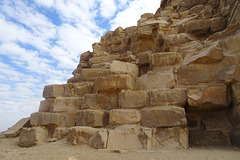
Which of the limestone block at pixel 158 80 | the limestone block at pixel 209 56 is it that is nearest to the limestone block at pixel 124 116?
→ the limestone block at pixel 158 80

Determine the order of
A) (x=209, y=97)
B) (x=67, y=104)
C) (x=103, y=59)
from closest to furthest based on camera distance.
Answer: (x=209, y=97), (x=67, y=104), (x=103, y=59)

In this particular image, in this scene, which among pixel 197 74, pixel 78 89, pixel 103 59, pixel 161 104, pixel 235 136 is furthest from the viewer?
pixel 103 59

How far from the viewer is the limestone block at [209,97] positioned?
3129mm

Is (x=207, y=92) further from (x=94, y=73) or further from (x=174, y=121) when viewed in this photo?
(x=94, y=73)

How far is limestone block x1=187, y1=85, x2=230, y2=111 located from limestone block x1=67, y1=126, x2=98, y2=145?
6.37 ft

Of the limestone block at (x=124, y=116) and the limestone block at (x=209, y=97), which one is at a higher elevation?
the limestone block at (x=209, y=97)

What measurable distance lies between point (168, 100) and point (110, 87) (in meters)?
1.26

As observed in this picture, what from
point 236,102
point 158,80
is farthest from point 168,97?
point 236,102

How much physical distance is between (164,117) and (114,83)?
4.25 ft

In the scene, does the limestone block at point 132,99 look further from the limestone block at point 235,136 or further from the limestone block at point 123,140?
the limestone block at point 235,136

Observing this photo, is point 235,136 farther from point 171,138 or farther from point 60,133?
point 60,133

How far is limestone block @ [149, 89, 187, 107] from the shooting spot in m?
3.27

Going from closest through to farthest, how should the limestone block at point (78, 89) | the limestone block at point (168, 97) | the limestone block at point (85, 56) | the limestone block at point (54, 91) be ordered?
the limestone block at point (168, 97)
the limestone block at point (78, 89)
the limestone block at point (54, 91)
the limestone block at point (85, 56)

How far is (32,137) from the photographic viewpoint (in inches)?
136
